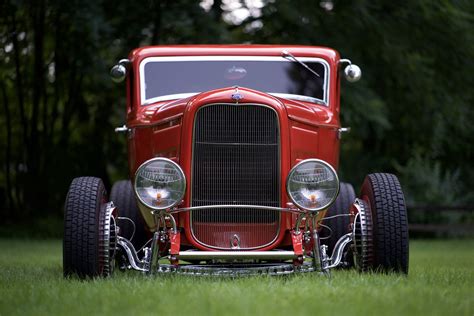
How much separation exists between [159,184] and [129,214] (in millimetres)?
2299

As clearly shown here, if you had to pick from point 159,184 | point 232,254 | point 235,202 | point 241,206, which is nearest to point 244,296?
point 232,254

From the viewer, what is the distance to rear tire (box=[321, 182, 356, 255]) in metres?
9.36

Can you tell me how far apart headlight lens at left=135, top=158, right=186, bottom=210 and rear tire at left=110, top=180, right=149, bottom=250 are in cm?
210

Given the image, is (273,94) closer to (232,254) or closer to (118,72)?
(118,72)

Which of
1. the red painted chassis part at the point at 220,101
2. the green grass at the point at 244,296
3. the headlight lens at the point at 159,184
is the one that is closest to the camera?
the green grass at the point at 244,296

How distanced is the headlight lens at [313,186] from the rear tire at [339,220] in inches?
81.3

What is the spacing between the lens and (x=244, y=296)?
575 centimetres

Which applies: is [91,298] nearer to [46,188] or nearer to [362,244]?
[362,244]

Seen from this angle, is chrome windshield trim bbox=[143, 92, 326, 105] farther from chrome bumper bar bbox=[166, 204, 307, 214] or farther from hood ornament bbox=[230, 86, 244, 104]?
chrome bumper bar bbox=[166, 204, 307, 214]

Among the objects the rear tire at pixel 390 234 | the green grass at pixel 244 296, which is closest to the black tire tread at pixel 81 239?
the green grass at pixel 244 296

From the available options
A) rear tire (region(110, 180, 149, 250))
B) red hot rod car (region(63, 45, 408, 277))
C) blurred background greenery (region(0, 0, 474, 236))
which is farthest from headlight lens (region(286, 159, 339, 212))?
blurred background greenery (region(0, 0, 474, 236))

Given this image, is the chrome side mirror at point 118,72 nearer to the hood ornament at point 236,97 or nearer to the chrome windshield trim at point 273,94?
the chrome windshield trim at point 273,94

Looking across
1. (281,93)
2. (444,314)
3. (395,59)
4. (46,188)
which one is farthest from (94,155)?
(444,314)

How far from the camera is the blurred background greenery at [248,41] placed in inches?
679
